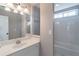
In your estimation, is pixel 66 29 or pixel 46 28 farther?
pixel 46 28

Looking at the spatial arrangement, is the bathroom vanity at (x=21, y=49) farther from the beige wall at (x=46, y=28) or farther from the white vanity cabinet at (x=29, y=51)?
the beige wall at (x=46, y=28)

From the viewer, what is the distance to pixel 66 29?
1854mm

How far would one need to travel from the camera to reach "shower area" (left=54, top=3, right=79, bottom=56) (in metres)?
1.72

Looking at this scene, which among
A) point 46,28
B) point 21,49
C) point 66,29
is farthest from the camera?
point 46,28

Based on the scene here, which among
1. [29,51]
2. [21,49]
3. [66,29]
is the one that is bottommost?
[29,51]

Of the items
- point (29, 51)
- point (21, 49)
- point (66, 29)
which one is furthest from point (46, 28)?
point (21, 49)

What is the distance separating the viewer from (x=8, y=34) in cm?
190

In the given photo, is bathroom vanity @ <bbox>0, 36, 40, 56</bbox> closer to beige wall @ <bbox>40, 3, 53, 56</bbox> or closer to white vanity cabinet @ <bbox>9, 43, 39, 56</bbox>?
white vanity cabinet @ <bbox>9, 43, 39, 56</bbox>

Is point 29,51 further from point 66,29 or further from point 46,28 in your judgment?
point 66,29

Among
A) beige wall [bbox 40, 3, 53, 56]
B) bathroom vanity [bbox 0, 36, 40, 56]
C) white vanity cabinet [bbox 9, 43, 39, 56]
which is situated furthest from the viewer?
beige wall [bbox 40, 3, 53, 56]

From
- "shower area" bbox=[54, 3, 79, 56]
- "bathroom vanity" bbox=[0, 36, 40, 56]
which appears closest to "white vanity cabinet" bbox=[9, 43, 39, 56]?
"bathroom vanity" bbox=[0, 36, 40, 56]

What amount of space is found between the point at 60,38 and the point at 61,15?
514 mm

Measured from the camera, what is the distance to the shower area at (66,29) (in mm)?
1723

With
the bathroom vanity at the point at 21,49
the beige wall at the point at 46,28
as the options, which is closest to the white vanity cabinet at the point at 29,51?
the bathroom vanity at the point at 21,49
